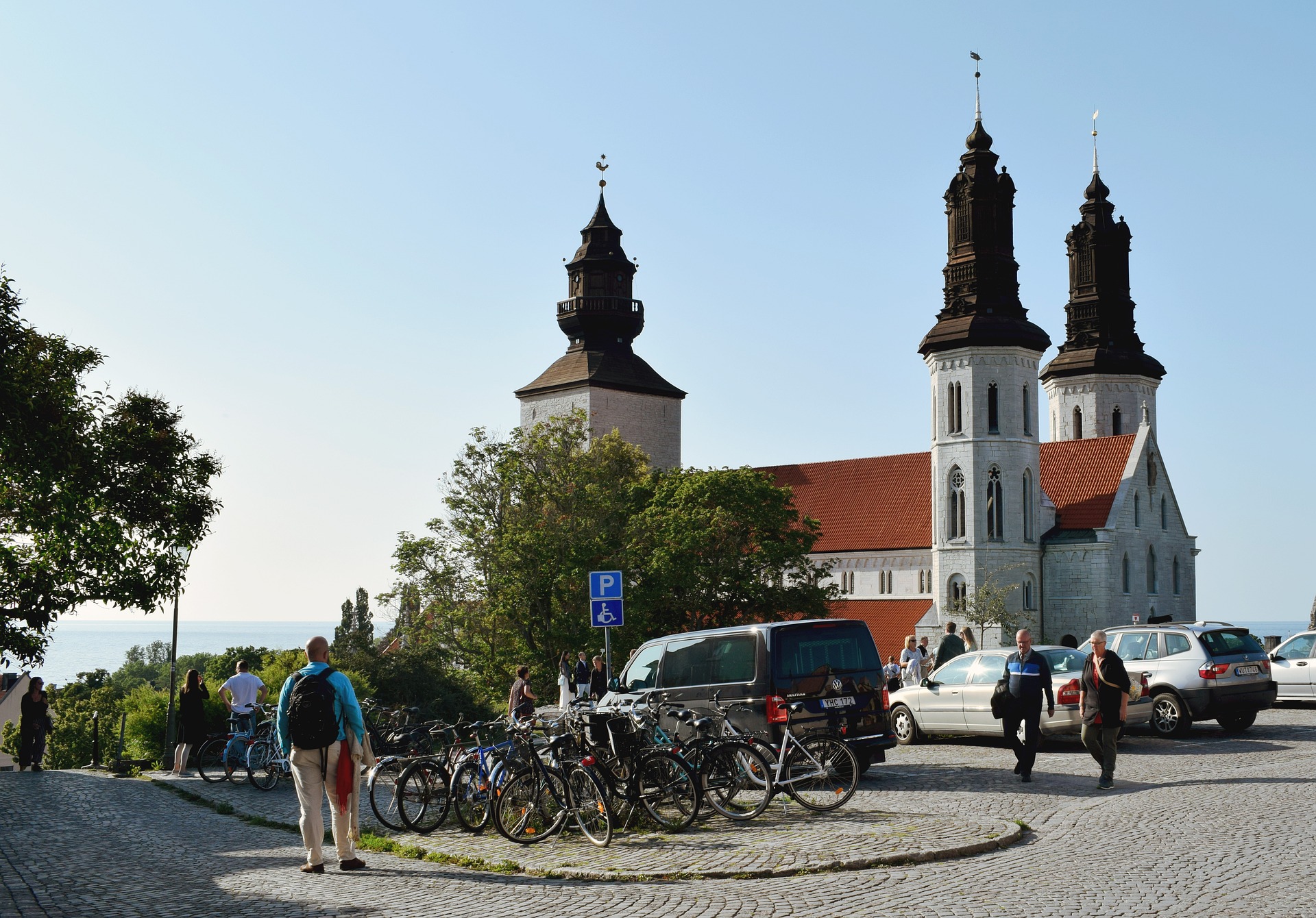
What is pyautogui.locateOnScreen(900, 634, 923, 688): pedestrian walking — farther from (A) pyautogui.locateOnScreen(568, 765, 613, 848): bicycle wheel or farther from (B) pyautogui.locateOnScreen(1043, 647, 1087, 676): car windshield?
(A) pyautogui.locateOnScreen(568, 765, 613, 848): bicycle wheel

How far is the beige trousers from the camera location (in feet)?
32.6

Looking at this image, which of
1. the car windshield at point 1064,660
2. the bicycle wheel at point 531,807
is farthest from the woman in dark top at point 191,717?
the car windshield at point 1064,660

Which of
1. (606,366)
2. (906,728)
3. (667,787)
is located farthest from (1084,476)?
(667,787)

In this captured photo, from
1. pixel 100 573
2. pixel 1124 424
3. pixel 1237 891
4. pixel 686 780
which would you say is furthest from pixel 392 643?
pixel 1124 424

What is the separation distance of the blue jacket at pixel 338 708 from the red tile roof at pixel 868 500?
5851 cm

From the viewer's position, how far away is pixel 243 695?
1762 centimetres

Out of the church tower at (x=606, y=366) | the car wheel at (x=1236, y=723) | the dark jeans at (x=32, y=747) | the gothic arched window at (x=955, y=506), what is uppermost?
the church tower at (x=606, y=366)

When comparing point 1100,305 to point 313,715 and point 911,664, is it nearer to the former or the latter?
point 911,664

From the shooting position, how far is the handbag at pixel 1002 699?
14500 millimetres

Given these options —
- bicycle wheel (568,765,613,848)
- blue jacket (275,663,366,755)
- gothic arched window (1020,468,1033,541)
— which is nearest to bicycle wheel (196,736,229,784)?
bicycle wheel (568,765,613,848)

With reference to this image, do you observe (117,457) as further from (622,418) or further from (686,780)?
(622,418)

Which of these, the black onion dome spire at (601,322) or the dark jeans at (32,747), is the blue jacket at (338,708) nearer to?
the dark jeans at (32,747)

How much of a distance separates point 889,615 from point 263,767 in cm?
5169

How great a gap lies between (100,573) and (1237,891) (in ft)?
60.9
